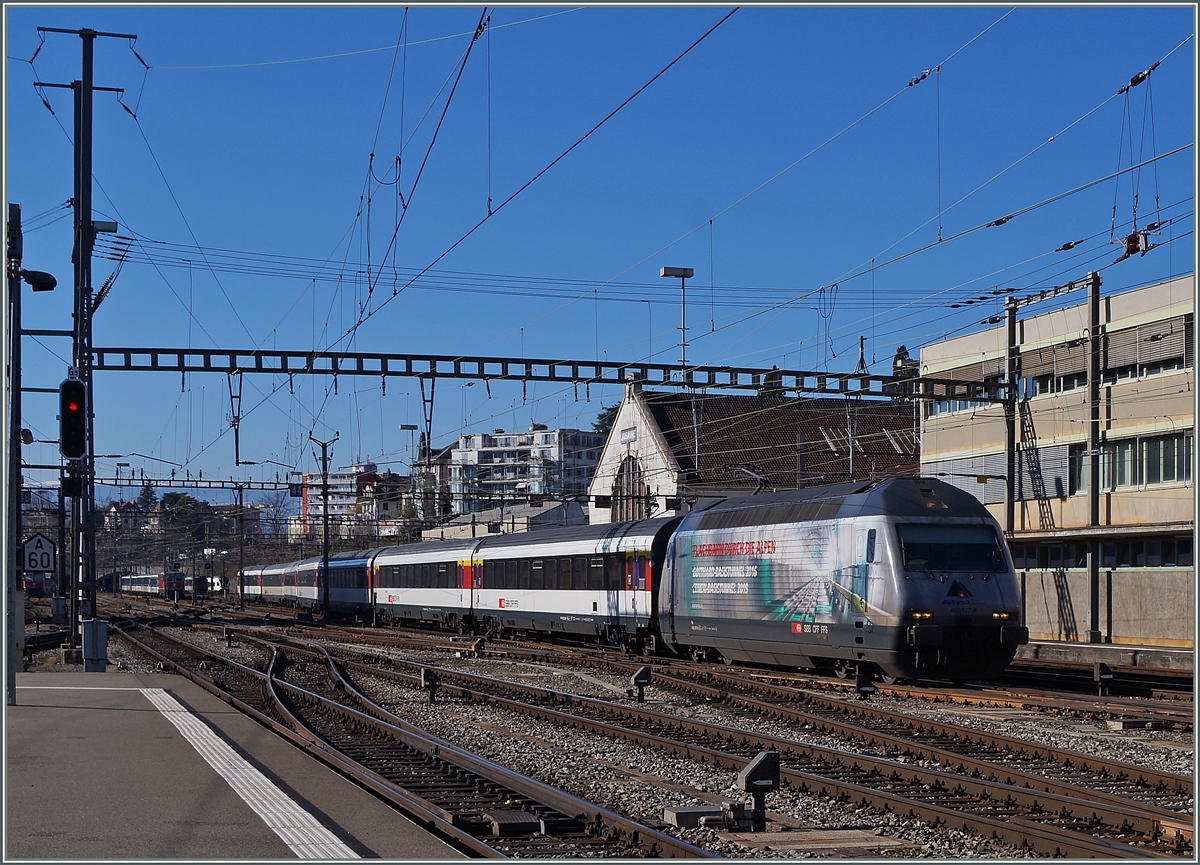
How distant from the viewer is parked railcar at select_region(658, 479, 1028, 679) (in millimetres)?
19312

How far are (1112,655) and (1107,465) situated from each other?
8.56m

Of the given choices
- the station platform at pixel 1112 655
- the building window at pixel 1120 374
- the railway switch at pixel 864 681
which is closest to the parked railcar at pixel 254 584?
the building window at pixel 1120 374

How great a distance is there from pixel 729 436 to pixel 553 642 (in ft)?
107

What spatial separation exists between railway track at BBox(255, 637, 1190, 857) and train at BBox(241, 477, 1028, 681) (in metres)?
4.50

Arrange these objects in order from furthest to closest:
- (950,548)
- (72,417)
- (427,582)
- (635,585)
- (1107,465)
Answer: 1. (427,582)
2. (1107,465)
3. (635,585)
4. (950,548)
5. (72,417)

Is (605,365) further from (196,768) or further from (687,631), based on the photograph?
(196,768)

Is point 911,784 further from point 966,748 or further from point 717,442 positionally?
point 717,442

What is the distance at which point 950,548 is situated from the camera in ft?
65.0

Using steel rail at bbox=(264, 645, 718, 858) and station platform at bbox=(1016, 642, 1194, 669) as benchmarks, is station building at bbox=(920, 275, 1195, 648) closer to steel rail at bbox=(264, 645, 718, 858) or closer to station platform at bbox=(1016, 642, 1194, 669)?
station platform at bbox=(1016, 642, 1194, 669)

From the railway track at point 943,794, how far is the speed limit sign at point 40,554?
959cm

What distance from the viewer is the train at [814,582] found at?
19.4m

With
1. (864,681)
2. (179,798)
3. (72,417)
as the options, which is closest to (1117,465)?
(864,681)

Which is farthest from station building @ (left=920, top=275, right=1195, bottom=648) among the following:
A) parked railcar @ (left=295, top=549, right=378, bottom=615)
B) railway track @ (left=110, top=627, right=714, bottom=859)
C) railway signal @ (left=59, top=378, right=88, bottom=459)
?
parked railcar @ (left=295, top=549, right=378, bottom=615)

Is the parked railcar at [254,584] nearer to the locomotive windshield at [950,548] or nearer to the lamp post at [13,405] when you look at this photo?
the lamp post at [13,405]
